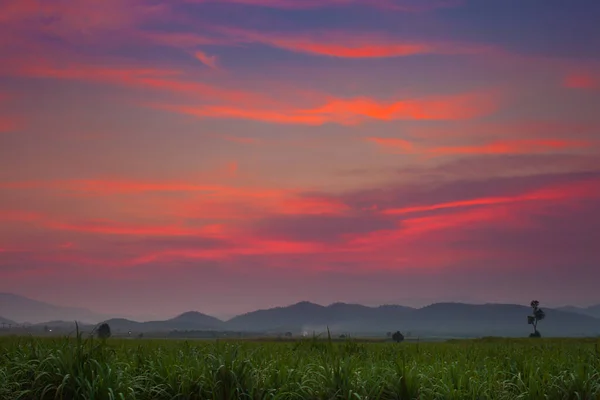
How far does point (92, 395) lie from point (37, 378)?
2096 mm

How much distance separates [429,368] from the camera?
1892cm

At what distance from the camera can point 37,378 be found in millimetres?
16234

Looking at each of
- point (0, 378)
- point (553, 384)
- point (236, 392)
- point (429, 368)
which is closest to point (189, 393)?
point (236, 392)

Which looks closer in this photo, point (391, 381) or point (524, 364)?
point (391, 381)

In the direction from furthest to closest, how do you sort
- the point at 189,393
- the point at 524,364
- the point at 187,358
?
1. the point at 524,364
2. the point at 187,358
3. the point at 189,393

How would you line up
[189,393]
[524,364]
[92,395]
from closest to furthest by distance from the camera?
[92,395]
[189,393]
[524,364]

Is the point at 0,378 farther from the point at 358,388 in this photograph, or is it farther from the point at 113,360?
the point at 358,388

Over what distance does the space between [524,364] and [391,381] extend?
646 centimetres

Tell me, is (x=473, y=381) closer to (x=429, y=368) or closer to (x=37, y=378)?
(x=429, y=368)

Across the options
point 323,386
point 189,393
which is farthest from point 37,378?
point 323,386

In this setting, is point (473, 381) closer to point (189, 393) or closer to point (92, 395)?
point (189, 393)

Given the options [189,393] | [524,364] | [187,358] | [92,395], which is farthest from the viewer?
[524,364]

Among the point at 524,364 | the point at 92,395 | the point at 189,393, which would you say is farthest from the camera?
the point at 524,364

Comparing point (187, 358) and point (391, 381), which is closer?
point (391, 381)
